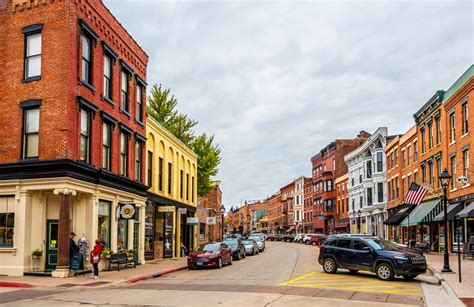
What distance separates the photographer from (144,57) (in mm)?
33969

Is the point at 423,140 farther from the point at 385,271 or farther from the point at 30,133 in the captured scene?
the point at 30,133

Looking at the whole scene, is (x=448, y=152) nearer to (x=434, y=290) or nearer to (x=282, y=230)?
(x=434, y=290)

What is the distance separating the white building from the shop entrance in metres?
45.1

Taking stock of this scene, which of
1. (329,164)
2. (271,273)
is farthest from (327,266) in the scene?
(329,164)

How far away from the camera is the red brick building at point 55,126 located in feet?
75.6

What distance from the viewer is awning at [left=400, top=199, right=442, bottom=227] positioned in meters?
39.8

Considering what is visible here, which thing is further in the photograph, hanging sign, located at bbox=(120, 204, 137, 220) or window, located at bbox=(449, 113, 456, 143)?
window, located at bbox=(449, 113, 456, 143)

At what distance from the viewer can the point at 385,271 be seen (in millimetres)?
21344

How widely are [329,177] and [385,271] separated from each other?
236 feet

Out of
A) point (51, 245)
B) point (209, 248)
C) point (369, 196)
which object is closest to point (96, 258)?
point (51, 245)

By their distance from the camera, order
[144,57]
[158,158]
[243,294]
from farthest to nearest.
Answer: [158,158] → [144,57] → [243,294]

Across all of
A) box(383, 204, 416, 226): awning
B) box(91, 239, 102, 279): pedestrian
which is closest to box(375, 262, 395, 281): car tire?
box(91, 239, 102, 279): pedestrian

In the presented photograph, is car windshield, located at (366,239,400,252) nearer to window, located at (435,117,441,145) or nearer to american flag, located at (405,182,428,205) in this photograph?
american flag, located at (405,182,428,205)

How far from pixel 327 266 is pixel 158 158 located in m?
16.4
